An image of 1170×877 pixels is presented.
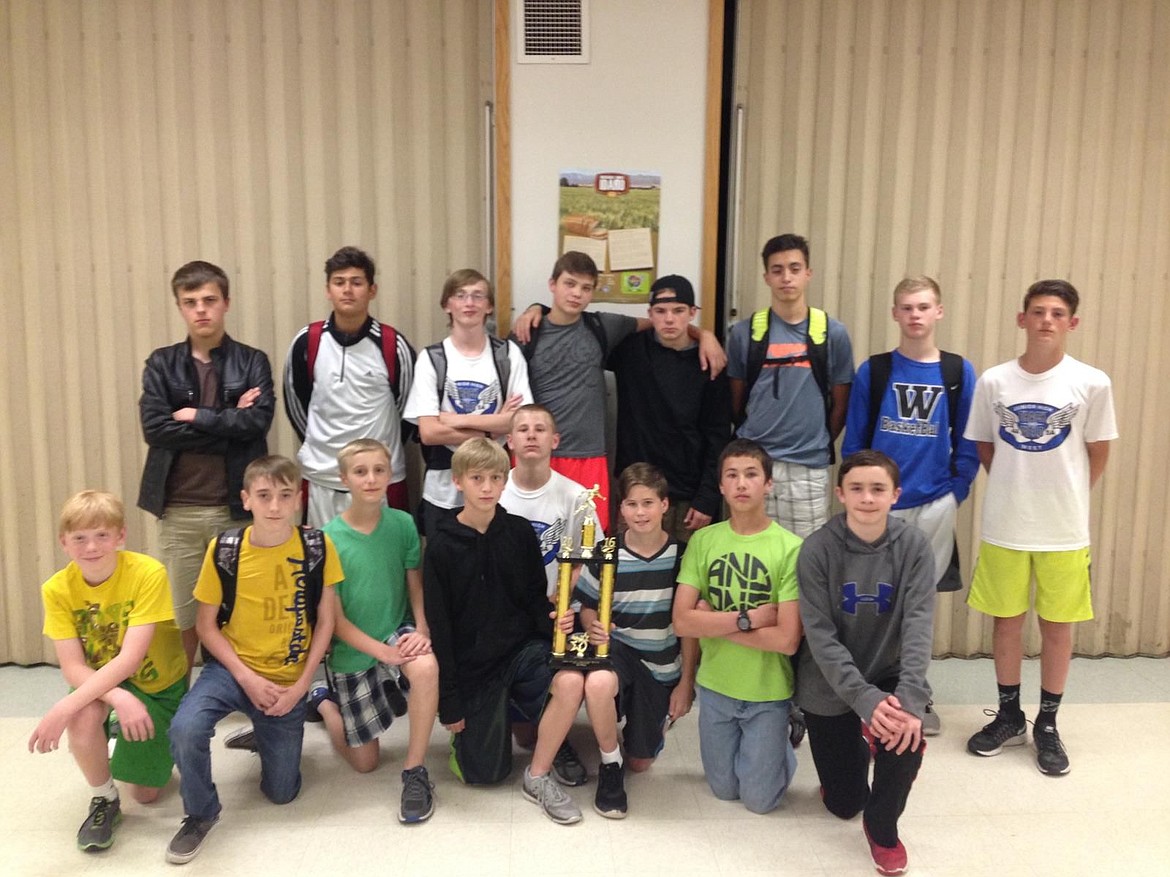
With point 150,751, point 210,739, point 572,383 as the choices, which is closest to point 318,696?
point 210,739

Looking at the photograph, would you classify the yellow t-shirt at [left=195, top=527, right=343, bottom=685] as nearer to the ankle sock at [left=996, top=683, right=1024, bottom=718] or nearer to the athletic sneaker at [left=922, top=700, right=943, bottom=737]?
the athletic sneaker at [left=922, top=700, right=943, bottom=737]

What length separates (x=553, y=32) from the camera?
12.3ft

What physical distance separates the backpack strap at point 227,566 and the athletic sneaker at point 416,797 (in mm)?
731

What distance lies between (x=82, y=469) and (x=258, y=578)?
1.56m

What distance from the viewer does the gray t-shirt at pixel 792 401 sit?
345cm

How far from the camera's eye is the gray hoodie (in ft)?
9.04

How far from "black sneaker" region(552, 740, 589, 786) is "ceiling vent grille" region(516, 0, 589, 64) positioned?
2.53m

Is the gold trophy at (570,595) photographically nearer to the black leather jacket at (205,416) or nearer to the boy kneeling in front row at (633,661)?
the boy kneeling in front row at (633,661)

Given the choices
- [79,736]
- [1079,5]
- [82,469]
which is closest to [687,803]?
[79,736]

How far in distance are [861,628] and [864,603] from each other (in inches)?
2.9

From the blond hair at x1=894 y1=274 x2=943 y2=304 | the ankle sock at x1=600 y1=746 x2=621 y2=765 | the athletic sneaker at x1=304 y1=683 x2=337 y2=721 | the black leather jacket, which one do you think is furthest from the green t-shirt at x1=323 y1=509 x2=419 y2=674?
the blond hair at x1=894 y1=274 x2=943 y2=304

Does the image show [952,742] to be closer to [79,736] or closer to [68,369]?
[79,736]

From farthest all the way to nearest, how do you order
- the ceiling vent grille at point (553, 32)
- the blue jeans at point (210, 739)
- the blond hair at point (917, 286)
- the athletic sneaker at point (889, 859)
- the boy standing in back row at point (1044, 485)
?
the ceiling vent grille at point (553, 32)
the blond hair at point (917, 286)
the boy standing in back row at point (1044, 485)
the blue jeans at point (210, 739)
the athletic sneaker at point (889, 859)

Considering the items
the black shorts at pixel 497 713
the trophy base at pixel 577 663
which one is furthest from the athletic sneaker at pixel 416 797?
the trophy base at pixel 577 663
